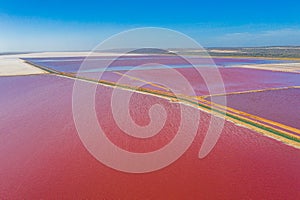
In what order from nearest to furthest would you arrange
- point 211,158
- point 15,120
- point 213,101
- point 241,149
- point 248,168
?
1. point 248,168
2. point 211,158
3. point 241,149
4. point 15,120
5. point 213,101

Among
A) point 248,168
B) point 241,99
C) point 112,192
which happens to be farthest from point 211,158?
point 241,99

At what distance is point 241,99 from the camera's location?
9758 mm

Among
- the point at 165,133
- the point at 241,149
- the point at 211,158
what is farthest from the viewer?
the point at 165,133

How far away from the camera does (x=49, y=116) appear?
24.6ft

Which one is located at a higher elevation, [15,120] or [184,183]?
[15,120]

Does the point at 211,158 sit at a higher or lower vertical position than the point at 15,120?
lower

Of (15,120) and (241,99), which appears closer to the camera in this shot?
(15,120)

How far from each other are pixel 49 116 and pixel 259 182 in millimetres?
5954

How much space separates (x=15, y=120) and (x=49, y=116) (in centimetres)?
90

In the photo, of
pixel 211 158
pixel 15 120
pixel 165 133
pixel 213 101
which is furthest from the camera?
pixel 213 101

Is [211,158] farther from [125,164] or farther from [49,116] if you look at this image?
[49,116]

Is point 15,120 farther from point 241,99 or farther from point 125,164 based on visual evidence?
point 241,99

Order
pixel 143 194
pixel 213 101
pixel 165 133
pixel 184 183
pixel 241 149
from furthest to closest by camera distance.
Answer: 1. pixel 213 101
2. pixel 165 133
3. pixel 241 149
4. pixel 184 183
5. pixel 143 194

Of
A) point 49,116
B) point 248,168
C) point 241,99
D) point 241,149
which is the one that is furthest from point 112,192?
point 241,99
